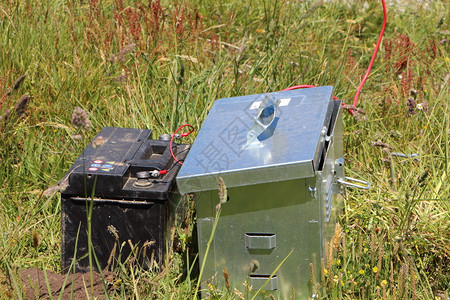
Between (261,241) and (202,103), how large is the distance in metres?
1.56

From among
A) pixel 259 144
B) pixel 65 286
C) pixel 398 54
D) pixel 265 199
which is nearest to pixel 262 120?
pixel 259 144

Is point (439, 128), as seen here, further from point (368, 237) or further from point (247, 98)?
point (247, 98)

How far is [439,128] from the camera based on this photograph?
354 centimetres

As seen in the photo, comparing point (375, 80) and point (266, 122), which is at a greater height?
point (266, 122)

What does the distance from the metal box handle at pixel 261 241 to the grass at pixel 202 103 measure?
0.72ft

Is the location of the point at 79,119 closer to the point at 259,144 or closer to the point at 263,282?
the point at 259,144

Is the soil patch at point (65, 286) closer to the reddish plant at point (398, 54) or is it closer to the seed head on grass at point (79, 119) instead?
the seed head on grass at point (79, 119)

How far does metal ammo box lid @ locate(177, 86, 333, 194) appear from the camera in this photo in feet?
7.31

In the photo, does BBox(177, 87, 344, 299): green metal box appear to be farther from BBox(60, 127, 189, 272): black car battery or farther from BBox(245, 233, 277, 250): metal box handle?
BBox(60, 127, 189, 272): black car battery

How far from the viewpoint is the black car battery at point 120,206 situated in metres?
2.54

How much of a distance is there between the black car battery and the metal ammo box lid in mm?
248

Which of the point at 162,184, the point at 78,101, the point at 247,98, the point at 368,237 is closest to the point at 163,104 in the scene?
the point at 78,101

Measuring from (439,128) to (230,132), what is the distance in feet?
5.00

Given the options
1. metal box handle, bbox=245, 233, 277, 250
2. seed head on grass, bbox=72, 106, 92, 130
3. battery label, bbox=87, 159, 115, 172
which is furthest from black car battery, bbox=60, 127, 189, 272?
seed head on grass, bbox=72, 106, 92, 130
